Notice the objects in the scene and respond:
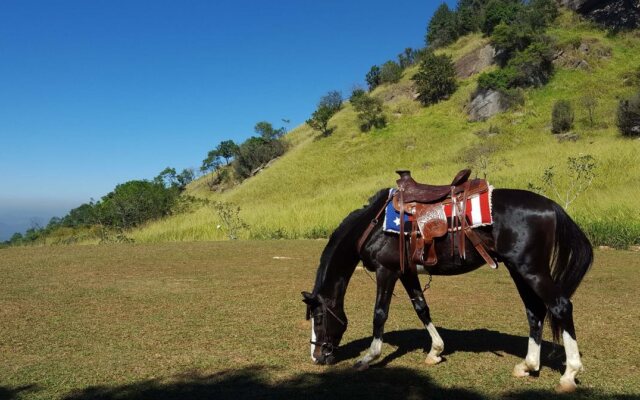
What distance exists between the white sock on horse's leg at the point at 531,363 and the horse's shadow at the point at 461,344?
0.41 metres

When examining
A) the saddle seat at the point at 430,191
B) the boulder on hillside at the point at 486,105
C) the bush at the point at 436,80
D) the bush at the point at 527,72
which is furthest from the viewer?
the bush at the point at 436,80

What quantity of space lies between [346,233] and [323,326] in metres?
0.87

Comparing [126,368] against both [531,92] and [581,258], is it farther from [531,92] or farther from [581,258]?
[531,92]

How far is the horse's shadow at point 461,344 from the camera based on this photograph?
470cm

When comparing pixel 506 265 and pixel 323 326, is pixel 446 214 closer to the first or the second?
pixel 506 265

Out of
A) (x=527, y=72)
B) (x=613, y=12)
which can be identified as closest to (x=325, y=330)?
(x=527, y=72)

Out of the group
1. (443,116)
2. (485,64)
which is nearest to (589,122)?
(443,116)

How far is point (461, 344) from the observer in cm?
515

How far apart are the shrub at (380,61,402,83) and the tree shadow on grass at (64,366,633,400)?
56.4 m

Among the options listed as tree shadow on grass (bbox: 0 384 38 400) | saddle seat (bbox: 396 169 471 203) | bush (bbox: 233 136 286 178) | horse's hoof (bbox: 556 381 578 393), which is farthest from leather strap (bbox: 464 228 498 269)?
bush (bbox: 233 136 286 178)

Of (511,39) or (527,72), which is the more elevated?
(511,39)

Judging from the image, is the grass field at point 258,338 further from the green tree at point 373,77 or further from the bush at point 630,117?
the green tree at point 373,77

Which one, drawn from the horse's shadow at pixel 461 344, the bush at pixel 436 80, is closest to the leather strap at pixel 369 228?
the horse's shadow at pixel 461 344

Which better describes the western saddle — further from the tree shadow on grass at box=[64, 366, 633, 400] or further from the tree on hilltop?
the tree on hilltop
